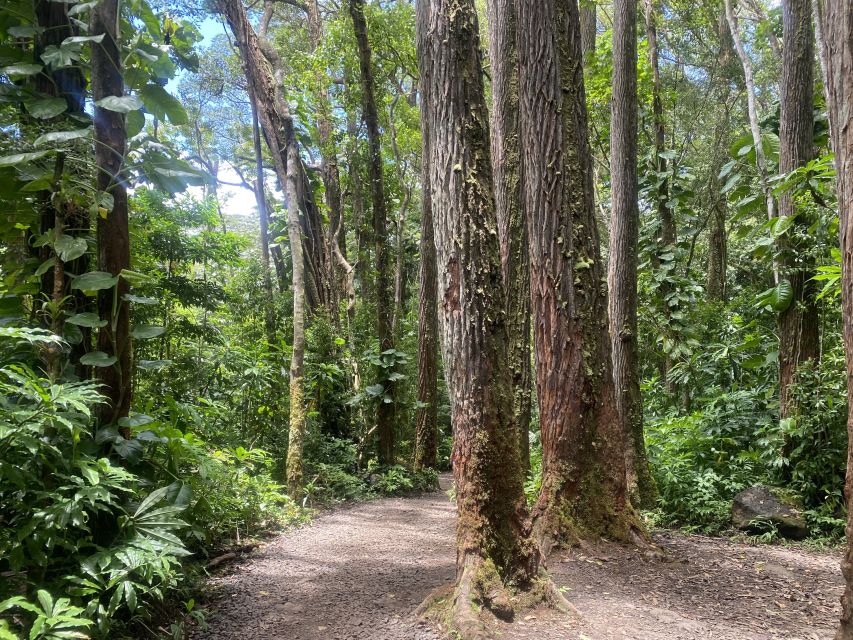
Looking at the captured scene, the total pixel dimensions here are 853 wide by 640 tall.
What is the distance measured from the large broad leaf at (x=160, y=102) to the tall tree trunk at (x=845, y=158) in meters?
3.78

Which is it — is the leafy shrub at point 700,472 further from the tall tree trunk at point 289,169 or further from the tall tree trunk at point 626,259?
the tall tree trunk at point 289,169

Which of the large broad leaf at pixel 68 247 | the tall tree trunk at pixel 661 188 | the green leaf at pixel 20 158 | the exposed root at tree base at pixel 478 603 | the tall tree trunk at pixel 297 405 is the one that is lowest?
the exposed root at tree base at pixel 478 603

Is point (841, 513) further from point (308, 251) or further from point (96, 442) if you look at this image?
point (308, 251)

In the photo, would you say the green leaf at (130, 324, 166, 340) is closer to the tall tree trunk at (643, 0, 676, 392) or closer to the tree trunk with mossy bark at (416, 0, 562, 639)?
the tree trunk with mossy bark at (416, 0, 562, 639)

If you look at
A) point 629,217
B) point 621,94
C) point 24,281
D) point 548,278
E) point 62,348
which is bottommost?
point 62,348

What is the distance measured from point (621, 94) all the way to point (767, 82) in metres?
15.1

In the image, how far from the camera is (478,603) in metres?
3.06

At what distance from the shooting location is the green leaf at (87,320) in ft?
9.59

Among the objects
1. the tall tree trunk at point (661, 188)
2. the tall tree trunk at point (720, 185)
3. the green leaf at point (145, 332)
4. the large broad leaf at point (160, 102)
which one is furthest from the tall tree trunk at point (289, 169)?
the tall tree trunk at point (720, 185)

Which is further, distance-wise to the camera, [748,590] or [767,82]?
[767,82]

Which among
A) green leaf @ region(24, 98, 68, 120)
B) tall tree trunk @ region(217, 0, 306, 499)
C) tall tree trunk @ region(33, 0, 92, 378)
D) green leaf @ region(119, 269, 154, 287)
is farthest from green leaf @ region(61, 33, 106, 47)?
tall tree trunk @ region(217, 0, 306, 499)

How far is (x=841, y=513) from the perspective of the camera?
593 centimetres

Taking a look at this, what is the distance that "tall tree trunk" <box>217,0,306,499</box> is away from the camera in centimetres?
704

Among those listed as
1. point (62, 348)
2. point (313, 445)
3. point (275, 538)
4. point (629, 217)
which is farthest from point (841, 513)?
point (62, 348)
